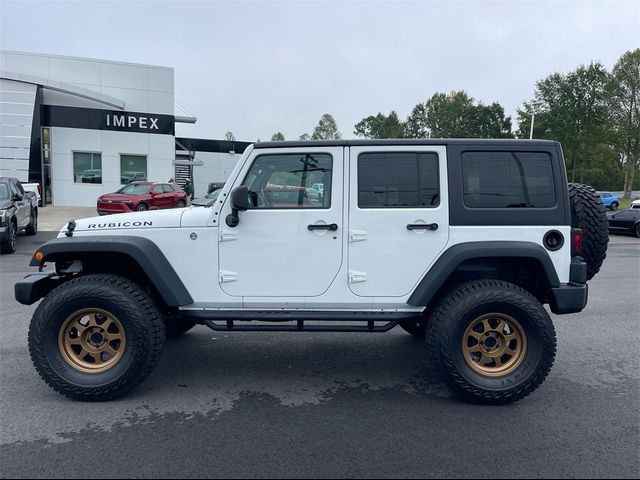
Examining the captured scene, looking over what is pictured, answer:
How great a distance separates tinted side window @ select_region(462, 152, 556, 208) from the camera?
417 centimetres

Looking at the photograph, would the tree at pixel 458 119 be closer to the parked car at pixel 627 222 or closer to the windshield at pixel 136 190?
the parked car at pixel 627 222

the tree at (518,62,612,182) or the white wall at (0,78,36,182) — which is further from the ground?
the tree at (518,62,612,182)

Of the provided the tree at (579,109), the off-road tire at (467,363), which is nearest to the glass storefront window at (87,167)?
the off-road tire at (467,363)

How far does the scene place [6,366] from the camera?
4797mm

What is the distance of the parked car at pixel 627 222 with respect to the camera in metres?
18.7

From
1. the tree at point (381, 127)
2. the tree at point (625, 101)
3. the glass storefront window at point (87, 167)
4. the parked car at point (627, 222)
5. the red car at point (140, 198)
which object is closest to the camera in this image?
the parked car at point (627, 222)

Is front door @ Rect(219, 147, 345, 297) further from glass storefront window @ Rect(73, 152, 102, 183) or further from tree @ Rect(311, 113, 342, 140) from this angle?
tree @ Rect(311, 113, 342, 140)

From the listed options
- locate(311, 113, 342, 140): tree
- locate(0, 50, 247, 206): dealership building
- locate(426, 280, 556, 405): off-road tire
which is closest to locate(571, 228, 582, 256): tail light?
locate(426, 280, 556, 405): off-road tire

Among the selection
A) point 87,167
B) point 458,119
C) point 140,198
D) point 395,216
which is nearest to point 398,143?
point 395,216

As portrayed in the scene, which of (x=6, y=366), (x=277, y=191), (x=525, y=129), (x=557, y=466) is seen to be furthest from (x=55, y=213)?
(x=525, y=129)

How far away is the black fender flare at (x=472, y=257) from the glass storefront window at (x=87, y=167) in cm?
2682

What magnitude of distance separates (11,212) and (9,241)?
26.9 inches

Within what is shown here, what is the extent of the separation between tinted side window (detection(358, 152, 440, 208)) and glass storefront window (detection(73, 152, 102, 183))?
86.7ft

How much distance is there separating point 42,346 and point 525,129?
6162 centimetres
